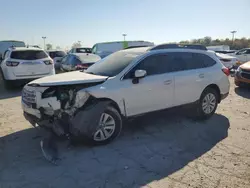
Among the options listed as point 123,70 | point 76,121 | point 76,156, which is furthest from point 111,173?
point 123,70

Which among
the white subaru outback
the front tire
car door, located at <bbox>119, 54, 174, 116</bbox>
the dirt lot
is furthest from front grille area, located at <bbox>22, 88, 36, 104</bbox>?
car door, located at <bbox>119, 54, 174, 116</bbox>

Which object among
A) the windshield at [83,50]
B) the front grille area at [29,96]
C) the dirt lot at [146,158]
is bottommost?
the dirt lot at [146,158]

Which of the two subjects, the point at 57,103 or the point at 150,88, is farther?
the point at 150,88

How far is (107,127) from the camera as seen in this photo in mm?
4520

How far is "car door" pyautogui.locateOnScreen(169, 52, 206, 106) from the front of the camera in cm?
554

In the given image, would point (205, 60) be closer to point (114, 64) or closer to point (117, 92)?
point (114, 64)

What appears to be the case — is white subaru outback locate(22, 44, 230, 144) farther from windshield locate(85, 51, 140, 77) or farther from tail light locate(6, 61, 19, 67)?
tail light locate(6, 61, 19, 67)

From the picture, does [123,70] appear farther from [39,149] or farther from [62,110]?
[39,149]

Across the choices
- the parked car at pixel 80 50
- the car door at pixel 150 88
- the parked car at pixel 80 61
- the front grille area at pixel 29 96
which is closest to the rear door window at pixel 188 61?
the car door at pixel 150 88

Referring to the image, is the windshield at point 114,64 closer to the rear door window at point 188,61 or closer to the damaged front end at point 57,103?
the damaged front end at point 57,103

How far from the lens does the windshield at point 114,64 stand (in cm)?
500

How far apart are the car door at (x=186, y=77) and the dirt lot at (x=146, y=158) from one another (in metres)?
0.61

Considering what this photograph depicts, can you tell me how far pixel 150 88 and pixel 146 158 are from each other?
1.51m

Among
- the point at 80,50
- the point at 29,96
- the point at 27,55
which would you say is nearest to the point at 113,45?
the point at 80,50
